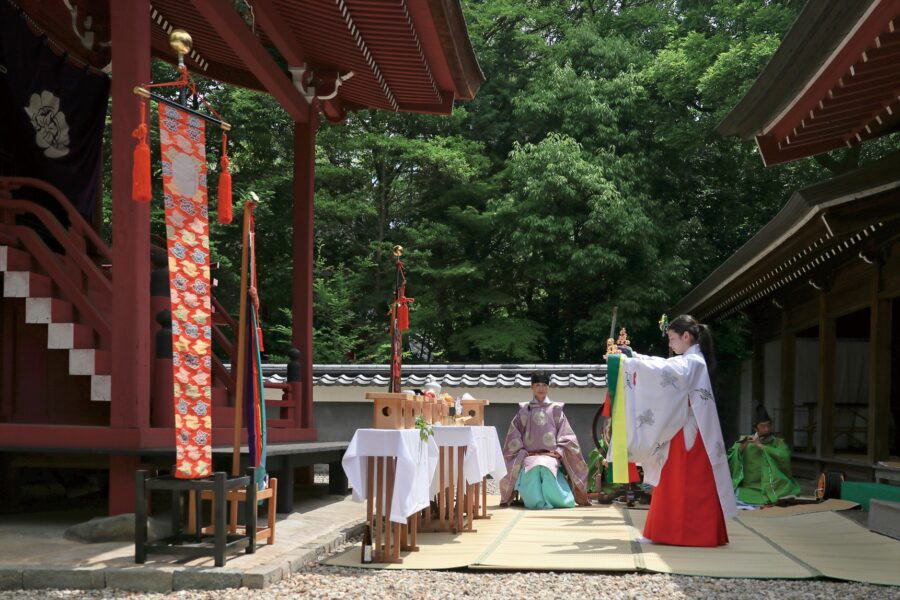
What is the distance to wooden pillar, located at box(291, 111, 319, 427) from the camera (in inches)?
410

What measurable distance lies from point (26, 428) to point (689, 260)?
16746 mm

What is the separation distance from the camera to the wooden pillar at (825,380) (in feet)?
40.1

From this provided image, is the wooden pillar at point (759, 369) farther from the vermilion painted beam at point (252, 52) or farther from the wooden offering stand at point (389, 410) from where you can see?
the wooden offering stand at point (389, 410)

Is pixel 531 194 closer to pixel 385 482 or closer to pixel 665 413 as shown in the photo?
pixel 665 413

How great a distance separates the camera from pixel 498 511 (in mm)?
9891

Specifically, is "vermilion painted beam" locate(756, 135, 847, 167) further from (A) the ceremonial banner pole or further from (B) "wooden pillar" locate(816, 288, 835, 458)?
(A) the ceremonial banner pole

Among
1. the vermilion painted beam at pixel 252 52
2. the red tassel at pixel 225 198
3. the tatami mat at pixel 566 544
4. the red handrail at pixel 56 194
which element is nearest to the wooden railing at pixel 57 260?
the red handrail at pixel 56 194

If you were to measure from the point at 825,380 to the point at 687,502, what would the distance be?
18.9ft

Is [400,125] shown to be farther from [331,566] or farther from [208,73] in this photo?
[331,566]

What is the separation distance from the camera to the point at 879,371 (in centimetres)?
1033

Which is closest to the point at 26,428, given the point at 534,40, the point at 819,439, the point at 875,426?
the point at 875,426

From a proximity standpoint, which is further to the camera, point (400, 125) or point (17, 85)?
point (400, 125)

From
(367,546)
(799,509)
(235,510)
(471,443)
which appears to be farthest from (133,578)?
(799,509)

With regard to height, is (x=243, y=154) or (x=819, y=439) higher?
(x=243, y=154)
